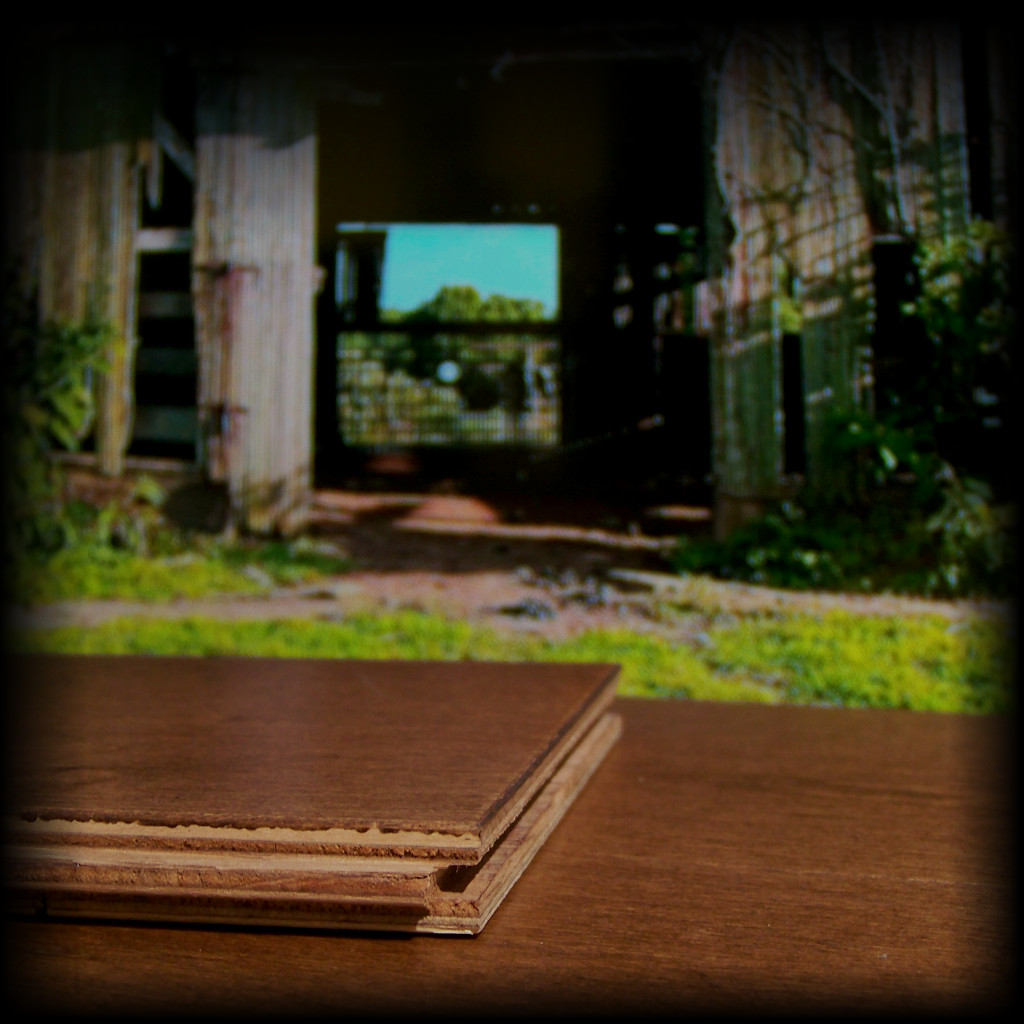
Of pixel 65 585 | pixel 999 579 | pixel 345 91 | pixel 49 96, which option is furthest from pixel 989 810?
pixel 49 96

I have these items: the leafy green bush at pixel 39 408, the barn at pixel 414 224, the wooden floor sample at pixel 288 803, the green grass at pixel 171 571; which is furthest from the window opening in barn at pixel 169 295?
the wooden floor sample at pixel 288 803

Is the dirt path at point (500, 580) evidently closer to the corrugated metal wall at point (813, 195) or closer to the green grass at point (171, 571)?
the green grass at point (171, 571)

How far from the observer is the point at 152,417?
2.36 metres

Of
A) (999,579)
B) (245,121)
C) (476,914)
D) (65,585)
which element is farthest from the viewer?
(245,121)

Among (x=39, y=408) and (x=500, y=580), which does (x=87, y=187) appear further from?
(x=500, y=580)

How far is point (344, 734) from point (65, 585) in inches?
73.3

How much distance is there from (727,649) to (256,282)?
1401 millimetres

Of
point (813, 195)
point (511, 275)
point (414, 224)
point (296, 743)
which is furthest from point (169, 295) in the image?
point (296, 743)

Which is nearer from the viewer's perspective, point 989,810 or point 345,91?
point 989,810

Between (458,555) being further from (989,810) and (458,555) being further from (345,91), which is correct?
(989,810)

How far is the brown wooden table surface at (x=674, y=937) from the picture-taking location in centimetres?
29

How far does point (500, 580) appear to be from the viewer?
2.14 m

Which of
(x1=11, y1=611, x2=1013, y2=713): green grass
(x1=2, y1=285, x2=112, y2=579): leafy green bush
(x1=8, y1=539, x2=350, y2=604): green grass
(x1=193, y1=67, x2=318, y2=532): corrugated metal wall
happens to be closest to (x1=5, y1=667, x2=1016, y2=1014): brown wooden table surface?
(x1=11, y1=611, x2=1013, y2=713): green grass

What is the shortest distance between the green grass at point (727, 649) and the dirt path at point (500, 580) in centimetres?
3
